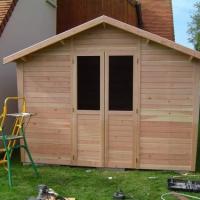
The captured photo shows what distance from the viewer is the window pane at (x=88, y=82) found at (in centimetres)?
805

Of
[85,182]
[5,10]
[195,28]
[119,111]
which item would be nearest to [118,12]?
[5,10]

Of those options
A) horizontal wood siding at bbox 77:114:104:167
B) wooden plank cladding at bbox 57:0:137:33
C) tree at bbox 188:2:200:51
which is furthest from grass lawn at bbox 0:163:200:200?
tree at bbox 188:2:200:51

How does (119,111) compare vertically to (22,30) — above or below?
below

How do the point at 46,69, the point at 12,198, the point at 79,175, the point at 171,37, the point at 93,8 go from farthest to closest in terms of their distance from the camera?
the point at 171,37 < the point at 93,8 < the point at 46,69 < the point at 79,175 < the point at 12,198

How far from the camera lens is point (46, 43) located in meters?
8.05

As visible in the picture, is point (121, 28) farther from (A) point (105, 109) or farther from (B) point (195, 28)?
(B) point (195, 28)

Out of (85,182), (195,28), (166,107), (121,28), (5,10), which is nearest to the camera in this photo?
(85,182)

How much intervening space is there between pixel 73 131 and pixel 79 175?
925mm

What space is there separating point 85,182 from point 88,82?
1908 mm

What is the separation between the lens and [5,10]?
9945 millimetres

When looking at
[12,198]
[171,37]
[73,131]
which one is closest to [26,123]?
[73,131]

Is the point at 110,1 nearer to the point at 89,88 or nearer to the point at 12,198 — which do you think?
the point at 89,88

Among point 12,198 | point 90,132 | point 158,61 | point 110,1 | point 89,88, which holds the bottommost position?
point 12,198

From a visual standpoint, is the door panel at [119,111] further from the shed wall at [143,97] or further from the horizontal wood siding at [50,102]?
the horizontal wood siding at [50,102]
